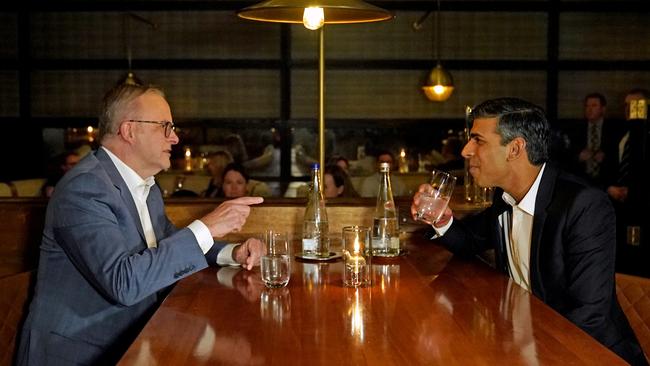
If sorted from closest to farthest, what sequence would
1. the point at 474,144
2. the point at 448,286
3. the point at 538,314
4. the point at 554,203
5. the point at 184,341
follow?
1. the point at 184,341
2. the point at 538,314
3. the point at 448,286
4. the point at 554,203
5. the point at 474,144

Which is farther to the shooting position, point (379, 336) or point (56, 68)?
point (56, 68)

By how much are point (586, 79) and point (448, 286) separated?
7.53 m

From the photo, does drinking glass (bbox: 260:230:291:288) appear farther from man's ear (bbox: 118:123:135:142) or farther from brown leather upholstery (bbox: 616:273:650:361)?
brown leather upholstery (bbox: 616:273:650:361)

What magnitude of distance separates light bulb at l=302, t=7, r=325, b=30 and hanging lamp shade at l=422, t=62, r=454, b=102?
5.71 meters

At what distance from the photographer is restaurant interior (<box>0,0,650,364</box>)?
373 inches

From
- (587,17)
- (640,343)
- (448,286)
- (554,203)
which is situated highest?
(587,17)

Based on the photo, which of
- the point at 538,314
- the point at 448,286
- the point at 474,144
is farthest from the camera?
the point at 474,144

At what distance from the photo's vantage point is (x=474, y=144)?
3066 millimetres

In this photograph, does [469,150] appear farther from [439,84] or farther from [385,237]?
[439,84]

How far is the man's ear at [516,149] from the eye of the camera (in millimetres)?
2965

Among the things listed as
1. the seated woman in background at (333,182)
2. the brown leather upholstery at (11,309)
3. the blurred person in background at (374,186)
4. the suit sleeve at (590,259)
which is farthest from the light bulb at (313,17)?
the blurred person in background at (374,186)

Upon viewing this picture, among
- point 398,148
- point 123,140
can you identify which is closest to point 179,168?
point 398,148

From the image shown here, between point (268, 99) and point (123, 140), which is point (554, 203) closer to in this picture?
point (123, 140)

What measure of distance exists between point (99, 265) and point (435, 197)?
111 cm
